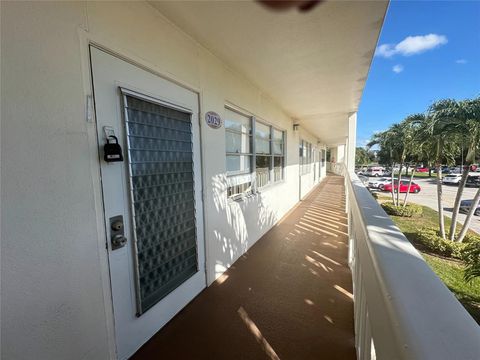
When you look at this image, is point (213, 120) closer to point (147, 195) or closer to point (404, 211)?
point (147, 195)

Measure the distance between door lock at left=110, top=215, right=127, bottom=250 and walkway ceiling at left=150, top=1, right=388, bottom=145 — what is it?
1.66 meters

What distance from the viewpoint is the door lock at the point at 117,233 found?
4.82 feet

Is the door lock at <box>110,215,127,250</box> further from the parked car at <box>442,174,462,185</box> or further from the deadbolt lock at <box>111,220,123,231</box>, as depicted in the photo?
the parked car at <box>442,174,462,185</box>

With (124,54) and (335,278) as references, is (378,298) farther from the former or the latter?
(335,278)

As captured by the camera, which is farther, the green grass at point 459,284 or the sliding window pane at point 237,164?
the green grass at point 459,284

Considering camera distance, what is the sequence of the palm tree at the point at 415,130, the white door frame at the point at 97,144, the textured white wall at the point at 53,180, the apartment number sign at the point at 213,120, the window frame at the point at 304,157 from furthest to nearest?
1. the window frame at the point at 304,157
2. the palm tree at the point at 415,130
3. the apartment number sign at the point at 213,120
4. the white door frame at the point at 97,144
5. the textured white wall at the point at 53,180

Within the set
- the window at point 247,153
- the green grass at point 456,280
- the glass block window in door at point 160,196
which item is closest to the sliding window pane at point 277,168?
the window at point 247,153

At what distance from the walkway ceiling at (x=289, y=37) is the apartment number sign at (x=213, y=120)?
673mm

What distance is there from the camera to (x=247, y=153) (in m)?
3.47

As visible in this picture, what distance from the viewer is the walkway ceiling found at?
1.67 m

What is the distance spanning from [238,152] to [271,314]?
2.09 metres

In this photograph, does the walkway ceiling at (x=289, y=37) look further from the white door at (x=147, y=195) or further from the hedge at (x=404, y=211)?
the hedge at (x=404, y=211)

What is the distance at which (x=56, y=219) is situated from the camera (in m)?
1.17

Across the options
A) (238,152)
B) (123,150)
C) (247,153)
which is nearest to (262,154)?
(247,153)
